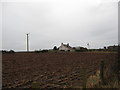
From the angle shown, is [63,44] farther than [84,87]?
Yes

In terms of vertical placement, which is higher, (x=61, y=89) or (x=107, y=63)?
(x=107, y=63)

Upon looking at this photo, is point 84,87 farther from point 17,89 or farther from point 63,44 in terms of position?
point 63,44

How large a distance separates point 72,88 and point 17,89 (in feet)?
7.32

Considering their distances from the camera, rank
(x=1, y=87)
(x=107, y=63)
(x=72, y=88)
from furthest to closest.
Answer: (x=107, y=63) < (x=1, y=87) < (x=72, y=88)

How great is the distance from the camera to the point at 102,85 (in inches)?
315

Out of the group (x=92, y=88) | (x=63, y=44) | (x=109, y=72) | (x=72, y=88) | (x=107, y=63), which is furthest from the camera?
(x=63, y=44)

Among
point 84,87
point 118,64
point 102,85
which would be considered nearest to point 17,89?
point 84,87

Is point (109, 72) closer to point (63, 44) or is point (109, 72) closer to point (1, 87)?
point (1, 87)

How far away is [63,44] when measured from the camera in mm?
91375

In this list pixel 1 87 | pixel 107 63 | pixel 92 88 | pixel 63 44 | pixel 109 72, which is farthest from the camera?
pixel 63 44

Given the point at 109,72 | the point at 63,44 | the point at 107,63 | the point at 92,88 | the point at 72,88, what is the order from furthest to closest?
the point at 63,44, the point at 107,63, the point at 109,72, the point at 72,88, the point at 92,88

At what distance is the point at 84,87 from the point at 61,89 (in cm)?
103

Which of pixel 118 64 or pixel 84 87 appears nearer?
pixel 84 87

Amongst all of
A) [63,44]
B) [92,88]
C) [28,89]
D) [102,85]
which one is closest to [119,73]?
[102,85]
